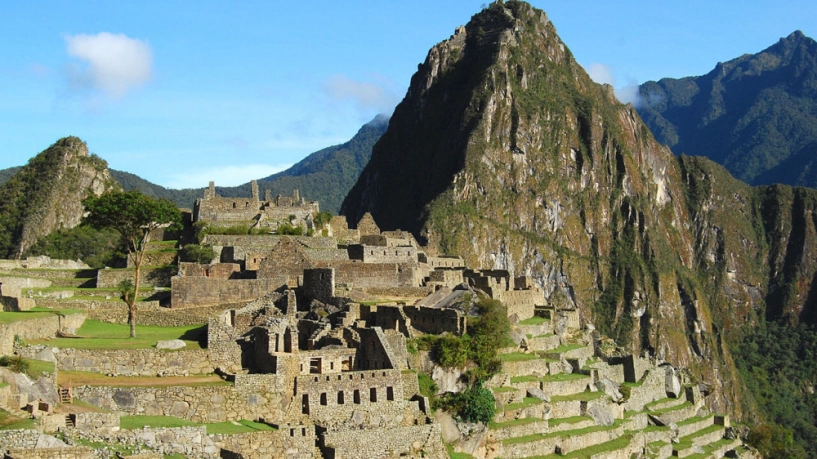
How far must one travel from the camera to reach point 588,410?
5122 centimetres

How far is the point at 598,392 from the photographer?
53.9 metres

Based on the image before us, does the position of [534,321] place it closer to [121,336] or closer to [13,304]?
[121,336]

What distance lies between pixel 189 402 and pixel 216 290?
46.2ft

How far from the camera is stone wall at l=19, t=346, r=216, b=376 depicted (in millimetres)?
32656

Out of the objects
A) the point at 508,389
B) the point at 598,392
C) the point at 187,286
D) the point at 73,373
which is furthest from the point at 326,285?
the point at 598,392

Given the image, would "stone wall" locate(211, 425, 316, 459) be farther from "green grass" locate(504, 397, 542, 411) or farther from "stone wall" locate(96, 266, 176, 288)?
"stone wall" locate(96, 266, 176, 288)

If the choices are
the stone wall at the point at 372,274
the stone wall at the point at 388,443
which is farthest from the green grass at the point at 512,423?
the stone wall at the point at 372,274

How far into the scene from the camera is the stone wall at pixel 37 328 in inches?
1238

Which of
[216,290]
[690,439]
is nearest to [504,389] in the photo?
[216,290]

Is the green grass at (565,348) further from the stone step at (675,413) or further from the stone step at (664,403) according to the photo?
the stone step at (675,413)

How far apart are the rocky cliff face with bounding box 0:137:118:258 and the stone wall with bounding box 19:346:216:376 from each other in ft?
232

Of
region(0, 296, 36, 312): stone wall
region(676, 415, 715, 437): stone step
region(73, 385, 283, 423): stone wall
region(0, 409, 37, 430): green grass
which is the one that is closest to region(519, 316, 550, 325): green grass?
region(676, 415, 715, 437): stone step

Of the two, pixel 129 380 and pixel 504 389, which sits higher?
pixel 129 380

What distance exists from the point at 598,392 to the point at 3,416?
34661mm
